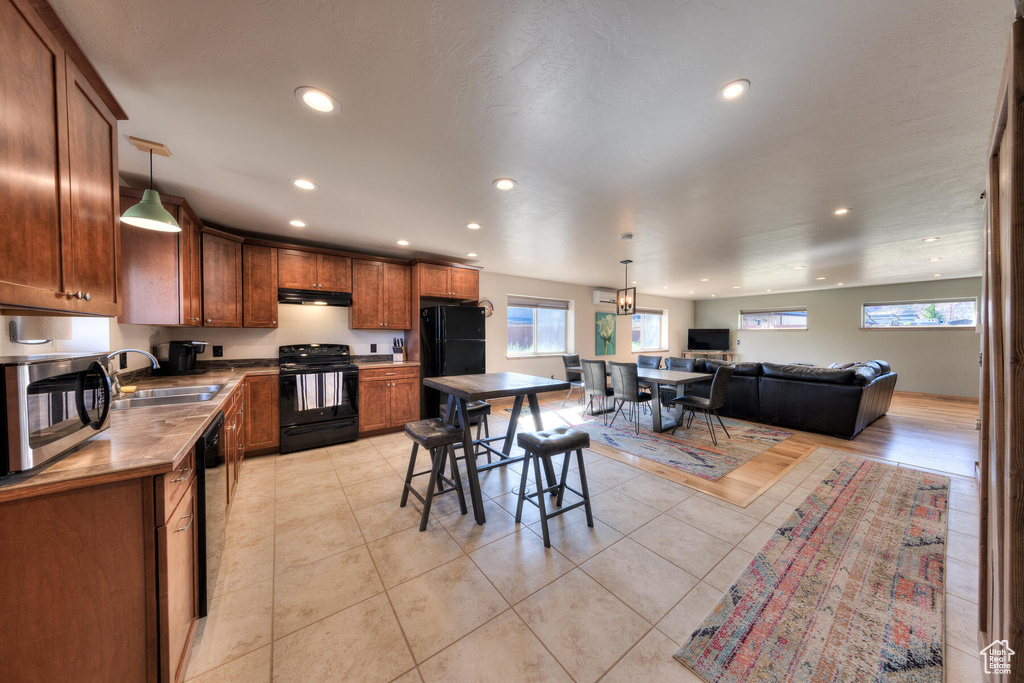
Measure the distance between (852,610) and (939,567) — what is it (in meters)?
0.84

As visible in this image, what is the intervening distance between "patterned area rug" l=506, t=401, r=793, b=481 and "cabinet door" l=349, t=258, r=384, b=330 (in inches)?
98.6

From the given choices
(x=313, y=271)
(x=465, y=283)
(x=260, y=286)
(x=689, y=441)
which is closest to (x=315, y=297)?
(x=313, y=271)

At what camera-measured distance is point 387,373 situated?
14.0 feet

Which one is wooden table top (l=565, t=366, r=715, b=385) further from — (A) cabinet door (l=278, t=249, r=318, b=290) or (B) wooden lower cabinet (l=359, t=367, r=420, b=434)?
(A) cabinet door (l=278, t=249, r=318, b=290)

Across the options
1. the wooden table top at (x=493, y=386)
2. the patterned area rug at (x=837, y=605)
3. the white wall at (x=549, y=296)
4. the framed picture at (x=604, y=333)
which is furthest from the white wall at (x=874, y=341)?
the wooden table top at (x=493, y=386)

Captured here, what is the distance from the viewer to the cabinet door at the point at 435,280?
15.1ft

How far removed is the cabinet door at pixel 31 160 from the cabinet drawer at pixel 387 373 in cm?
292

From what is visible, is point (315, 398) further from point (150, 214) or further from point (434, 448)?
point (150, 214)

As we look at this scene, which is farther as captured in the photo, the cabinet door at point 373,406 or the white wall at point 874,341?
the white wall at point 874,341

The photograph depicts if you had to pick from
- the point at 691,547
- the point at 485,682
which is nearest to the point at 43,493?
the point at 485,682

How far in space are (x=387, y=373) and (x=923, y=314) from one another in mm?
10639

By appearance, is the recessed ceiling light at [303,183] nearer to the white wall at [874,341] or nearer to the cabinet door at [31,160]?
the cabinet door at [31,160]

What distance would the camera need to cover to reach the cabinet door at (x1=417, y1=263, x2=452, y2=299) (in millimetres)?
4617

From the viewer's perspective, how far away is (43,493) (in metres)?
0.97
